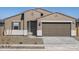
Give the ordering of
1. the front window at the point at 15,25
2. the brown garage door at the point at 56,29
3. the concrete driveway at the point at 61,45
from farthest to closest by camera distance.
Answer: the front window at the point at 15,25
the brown garage door at the point at 56,29
the concrete driveway at the point at 61,45

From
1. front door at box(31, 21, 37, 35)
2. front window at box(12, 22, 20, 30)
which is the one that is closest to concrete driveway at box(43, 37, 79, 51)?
front door at box(31, 21, 37, 35)

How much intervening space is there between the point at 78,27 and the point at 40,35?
6.32 meters

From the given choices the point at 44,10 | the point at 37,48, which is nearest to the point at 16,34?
the point at 44,10

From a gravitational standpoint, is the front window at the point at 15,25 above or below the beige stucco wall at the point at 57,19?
below

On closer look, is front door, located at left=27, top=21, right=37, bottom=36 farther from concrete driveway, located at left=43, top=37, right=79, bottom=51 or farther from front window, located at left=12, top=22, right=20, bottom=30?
concrete driveway, located at left=43, top=37, right=79, bottom=51

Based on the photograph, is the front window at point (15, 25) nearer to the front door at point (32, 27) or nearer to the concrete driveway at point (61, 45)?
the front door at point (32, 27)

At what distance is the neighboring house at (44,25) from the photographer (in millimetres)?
33125

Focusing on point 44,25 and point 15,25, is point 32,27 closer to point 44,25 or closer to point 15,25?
point 44,25

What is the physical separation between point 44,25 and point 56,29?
77.3 inches

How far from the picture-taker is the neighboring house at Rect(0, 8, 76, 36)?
109ft

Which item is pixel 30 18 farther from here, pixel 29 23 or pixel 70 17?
pixel 70 17

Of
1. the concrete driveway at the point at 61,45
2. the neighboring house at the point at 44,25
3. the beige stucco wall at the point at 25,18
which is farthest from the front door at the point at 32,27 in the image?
the concrete driveway at the point at 61,45
